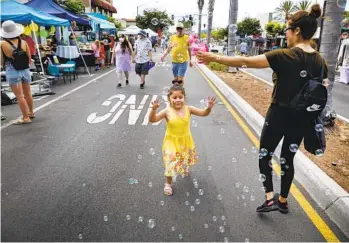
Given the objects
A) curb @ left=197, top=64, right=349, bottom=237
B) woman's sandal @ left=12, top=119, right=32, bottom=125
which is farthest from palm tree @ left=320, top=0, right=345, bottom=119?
woman's sandal @ left=12, top=119, right=32, bottom=125

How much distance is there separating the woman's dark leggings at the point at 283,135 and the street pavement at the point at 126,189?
1.27 feet

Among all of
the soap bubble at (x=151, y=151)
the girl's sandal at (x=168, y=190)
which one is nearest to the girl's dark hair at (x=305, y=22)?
the girl's sandal at (x=168, y=190)

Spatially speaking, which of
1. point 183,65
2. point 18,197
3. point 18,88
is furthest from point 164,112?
point 183,65

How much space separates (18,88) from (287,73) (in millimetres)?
5136

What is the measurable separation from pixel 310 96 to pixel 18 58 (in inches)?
204

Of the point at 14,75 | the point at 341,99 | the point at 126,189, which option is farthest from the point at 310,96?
the point at 341,99

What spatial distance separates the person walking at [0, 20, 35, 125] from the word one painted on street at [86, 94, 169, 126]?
1357 millimetres

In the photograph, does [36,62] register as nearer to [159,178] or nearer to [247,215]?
[159,178]

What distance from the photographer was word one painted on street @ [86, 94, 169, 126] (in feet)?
21.9

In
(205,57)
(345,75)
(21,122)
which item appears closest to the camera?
(205,57)

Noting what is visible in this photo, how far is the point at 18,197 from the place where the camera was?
3400 mm

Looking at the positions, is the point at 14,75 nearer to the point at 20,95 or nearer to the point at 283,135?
the point at 20,95

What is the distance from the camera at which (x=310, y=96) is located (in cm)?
263

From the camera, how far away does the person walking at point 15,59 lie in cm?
582
